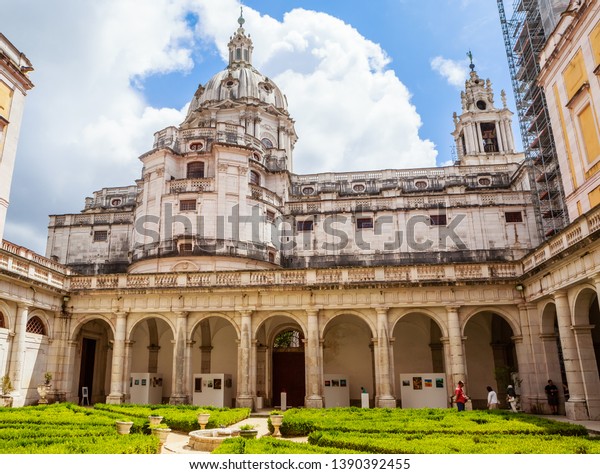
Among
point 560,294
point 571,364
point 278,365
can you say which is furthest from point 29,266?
point 571,364

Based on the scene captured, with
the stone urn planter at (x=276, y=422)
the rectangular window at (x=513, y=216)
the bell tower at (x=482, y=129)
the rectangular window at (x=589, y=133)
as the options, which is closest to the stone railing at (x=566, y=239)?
the rectangular window at (x=589, y=133)

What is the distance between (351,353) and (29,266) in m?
Answer: 19.2

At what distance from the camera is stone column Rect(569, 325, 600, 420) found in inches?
751

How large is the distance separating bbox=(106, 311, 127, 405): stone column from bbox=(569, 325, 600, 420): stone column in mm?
22157

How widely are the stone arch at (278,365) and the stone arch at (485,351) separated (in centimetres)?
1044

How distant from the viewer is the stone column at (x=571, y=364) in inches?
760

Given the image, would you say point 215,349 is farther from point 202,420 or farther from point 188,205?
point 202,420

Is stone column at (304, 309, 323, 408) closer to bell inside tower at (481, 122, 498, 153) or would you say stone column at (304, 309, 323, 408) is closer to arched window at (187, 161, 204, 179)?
arched window at (187, 161, 204, 179)

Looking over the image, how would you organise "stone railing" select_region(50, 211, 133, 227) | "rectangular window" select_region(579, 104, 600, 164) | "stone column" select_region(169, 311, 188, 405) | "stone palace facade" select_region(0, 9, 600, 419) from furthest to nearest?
"stone railing" select_region(50, 211, 133, 227), "stone column" select_region(169, 311, 188, 405), "stone palace facade" select_region(0, 9, 600, 419), "rectangular window" select_region(579, 104, 600, 164)

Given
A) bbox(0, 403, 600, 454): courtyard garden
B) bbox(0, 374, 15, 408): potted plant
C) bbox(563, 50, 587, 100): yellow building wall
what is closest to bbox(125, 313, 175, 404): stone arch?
bbox(0, 374, 15, 408): potted plant

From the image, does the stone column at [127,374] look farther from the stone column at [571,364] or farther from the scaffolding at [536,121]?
the scaffolding at [536,121]

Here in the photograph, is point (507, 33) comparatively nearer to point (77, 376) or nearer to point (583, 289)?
point (583, 289)

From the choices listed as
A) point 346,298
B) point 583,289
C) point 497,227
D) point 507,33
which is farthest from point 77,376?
point 507,33

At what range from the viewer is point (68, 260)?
44500mm
